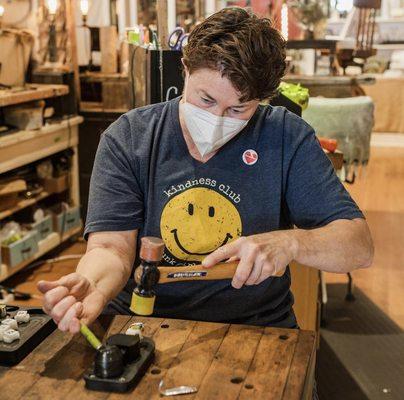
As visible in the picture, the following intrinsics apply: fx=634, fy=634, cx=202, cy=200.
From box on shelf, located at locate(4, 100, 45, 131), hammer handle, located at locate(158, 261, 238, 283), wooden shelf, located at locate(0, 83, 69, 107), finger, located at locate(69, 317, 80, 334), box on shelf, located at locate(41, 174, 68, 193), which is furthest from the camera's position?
box on shelf, located at locate(41, 174, 68, 193)

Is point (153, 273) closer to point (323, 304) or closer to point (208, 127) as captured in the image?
point (208, 127)

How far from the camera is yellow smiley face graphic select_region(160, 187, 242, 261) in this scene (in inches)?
65.8

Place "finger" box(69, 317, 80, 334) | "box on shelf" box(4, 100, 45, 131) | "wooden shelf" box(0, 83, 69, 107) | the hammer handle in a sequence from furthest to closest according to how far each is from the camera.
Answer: "box on shelf" box(4, 100, 45, 131) < "wooden shelf" box(0, 83, 69, 107) < the hammer handle < "finger" box(69, 317, 80, 334)

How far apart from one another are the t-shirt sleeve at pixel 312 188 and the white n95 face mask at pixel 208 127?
7.0 inches

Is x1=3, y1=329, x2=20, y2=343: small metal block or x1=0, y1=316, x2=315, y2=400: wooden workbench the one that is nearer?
x1=0, y1=316, x2=315, y2=400: wooden workbench

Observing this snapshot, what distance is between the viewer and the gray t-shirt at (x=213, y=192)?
65.8 inches

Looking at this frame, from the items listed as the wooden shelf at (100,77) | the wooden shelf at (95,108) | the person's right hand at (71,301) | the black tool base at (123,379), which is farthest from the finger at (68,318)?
the wooden shelf at (100,77)

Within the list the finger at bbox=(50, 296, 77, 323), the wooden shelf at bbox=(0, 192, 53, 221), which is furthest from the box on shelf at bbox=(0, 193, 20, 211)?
the finger at bbox=(50, 296, 77, 323)

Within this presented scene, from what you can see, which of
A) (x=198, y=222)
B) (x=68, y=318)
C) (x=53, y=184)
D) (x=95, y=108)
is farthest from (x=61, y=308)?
(x=95, y=108)

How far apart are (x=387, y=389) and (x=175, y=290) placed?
157 cm

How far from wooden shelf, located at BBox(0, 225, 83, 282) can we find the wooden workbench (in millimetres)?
2442

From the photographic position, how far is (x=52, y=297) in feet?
4.41

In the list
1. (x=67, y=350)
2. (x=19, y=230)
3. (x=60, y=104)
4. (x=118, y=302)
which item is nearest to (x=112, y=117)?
(x=60, y=104)

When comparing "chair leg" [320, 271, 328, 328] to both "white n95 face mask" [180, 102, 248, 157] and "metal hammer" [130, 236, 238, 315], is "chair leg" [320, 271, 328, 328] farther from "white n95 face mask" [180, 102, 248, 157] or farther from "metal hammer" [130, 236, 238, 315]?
"metal hammer" [130, 236, 238, 315]
